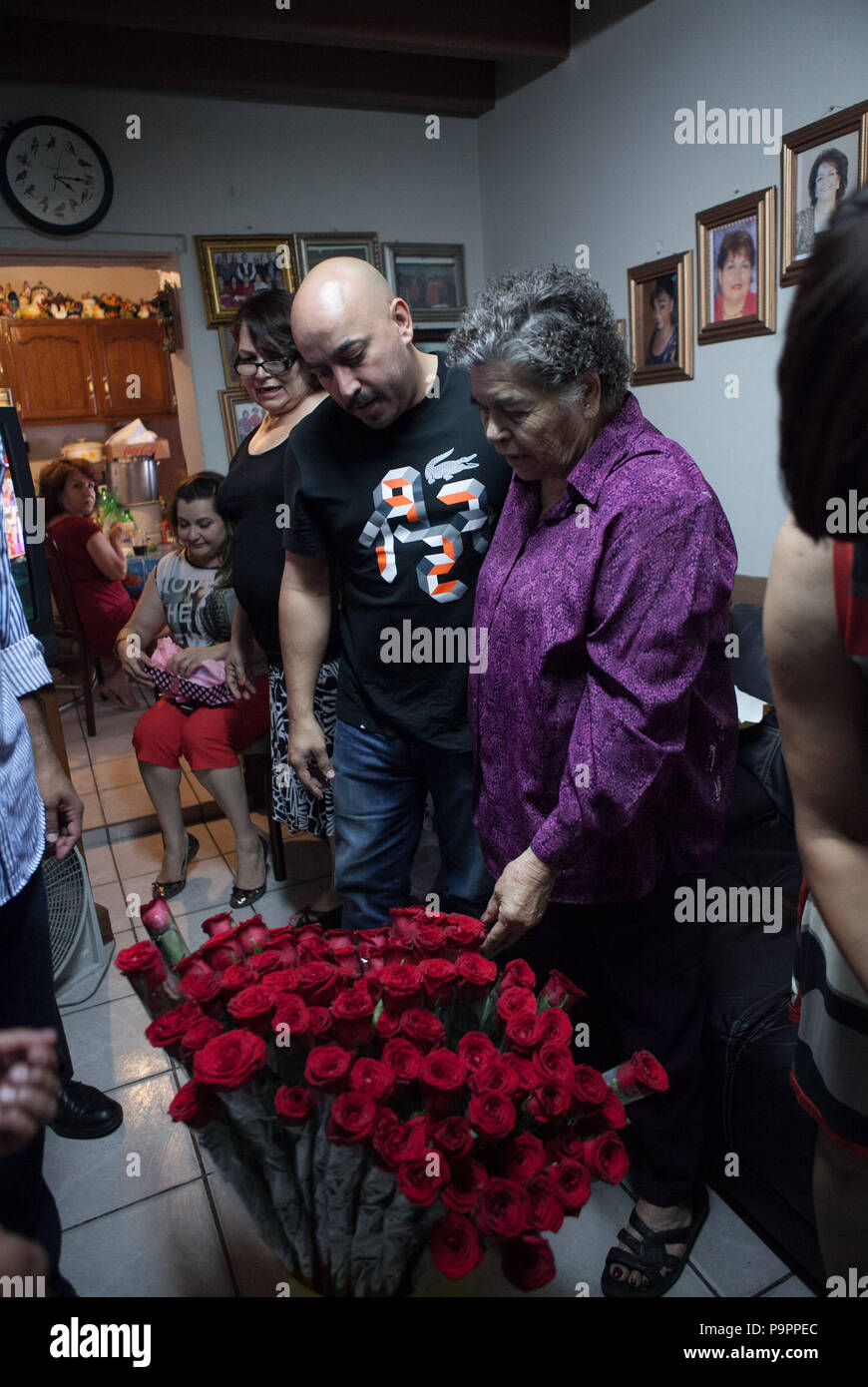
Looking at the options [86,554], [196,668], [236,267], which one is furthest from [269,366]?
[86,554]

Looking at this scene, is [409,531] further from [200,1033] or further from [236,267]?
[236,267]

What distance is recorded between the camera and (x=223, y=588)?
2596mm

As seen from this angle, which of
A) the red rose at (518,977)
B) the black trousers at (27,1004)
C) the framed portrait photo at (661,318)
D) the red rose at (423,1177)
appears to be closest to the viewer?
the red rose at (423,1177)

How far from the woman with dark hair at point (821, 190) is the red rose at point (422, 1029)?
2558 millimetres

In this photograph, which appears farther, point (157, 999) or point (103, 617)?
point (103, 617)

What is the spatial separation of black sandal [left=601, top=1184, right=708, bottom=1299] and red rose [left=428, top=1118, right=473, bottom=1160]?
980 millimetres

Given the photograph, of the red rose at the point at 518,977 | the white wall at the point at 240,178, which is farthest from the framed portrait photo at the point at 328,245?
→ the red rose at the point at 518,977

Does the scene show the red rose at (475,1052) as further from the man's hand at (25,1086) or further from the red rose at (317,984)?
the man's hand at (25,1086)

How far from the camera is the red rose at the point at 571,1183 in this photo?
2.19ft

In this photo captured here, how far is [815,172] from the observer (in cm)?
250
